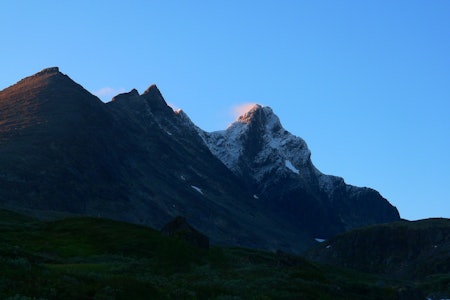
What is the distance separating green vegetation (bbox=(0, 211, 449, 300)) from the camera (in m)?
32.0

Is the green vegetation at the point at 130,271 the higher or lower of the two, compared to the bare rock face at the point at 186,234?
lower

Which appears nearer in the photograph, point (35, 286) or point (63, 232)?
point (35, 286)

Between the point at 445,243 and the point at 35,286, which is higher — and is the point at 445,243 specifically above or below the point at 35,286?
above

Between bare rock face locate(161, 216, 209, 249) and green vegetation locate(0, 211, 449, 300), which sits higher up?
bare rock face locate(161, 216, 209, 249)

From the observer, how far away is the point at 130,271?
5075cm

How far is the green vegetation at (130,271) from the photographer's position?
105ft

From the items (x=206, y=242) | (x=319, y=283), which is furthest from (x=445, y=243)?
(x=319, y=283)

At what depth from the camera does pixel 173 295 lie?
36156mm

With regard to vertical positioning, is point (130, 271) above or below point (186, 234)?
below

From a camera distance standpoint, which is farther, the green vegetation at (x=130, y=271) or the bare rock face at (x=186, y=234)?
the bare rock face at (x=186, y=234)

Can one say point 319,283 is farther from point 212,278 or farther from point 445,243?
point 445,243

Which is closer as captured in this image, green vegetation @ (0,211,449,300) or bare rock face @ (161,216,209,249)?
green vegetation @ (0,211,449,300)

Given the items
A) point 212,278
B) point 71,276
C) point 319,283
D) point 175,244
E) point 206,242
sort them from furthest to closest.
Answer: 1. point 206,242
2. point 175,244
3. point 319,283
4. point 212,278
5. point 71,276

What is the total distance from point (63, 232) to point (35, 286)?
57178mm
